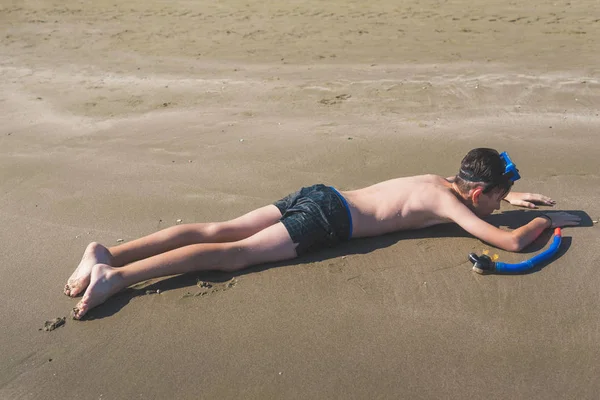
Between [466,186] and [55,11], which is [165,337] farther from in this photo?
[55,11]

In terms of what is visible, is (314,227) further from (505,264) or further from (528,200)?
(528,200)

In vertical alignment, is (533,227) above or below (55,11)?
below

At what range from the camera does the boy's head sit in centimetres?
383

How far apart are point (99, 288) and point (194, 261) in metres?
0.55

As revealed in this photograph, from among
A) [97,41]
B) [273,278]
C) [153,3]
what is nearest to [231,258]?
[273,278]

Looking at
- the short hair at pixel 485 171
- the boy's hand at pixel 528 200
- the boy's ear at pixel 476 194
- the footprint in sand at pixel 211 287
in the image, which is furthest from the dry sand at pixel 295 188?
the short hair at pixel 485 171

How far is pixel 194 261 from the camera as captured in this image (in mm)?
3615

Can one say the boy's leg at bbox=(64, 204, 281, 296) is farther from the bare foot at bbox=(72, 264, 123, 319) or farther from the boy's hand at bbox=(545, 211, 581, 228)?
the boy's hand at bbox=(545, 211, 581, 228)

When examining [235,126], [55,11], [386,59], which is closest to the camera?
[235,126]

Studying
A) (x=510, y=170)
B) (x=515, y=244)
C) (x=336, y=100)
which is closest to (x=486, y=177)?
(x=510, y=170)

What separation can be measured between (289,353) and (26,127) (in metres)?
5.29

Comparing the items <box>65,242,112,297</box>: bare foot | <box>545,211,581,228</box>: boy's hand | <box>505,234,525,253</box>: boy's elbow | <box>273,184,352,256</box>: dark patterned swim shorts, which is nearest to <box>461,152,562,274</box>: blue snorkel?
<box>505,234,525,253</box>: boy's elbow

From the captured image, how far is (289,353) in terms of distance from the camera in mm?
3061

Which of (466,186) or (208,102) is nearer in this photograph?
(466,186)
